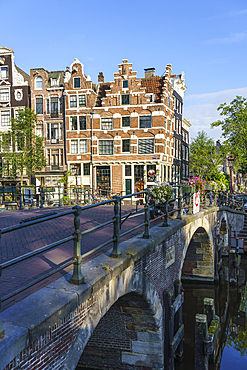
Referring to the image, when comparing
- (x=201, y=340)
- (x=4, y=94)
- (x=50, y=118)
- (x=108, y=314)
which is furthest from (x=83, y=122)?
(x=108, y=314)

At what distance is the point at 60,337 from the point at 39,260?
1751 mm

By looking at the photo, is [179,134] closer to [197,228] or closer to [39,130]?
[39,130]

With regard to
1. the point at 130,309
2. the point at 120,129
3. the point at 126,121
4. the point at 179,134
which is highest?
the point at 126,121

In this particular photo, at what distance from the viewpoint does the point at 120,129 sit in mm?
30047

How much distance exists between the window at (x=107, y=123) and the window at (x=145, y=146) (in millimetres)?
3431

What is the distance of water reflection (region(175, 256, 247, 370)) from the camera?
10742 millimetres

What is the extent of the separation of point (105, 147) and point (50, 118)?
6804 millimetres

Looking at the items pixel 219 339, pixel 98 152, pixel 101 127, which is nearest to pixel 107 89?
pixel 101 127

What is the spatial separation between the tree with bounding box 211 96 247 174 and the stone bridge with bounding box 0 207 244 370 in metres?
16.9

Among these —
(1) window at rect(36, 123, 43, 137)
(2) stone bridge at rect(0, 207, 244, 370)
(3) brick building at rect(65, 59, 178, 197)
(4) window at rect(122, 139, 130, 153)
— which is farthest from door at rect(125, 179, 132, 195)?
(2) stone bridge at rect(0, 207, 244, 370)

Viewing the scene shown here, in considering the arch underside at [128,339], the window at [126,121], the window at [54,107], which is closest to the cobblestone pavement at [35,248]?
the arch underside at [128,339]

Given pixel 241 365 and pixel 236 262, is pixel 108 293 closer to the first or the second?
pixel 241 365

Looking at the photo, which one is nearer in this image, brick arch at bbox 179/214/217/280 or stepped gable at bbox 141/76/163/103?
brick arch at bbox 179/214/217/280

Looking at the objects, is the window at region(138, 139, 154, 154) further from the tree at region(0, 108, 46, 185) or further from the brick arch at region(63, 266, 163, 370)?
the brick arch at region(63, 266, 163, 370)
